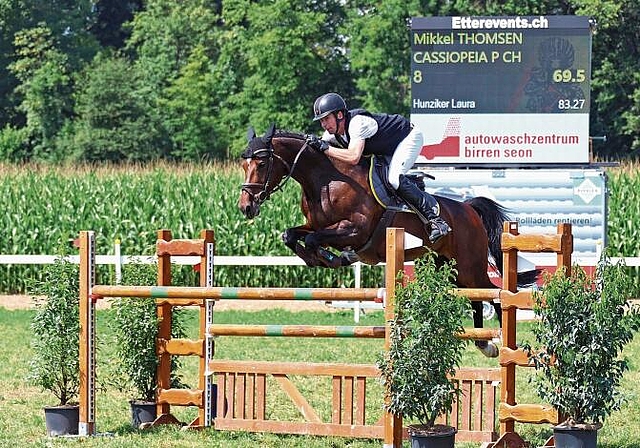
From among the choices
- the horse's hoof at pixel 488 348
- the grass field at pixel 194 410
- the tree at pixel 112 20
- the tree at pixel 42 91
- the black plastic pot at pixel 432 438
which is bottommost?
the grass field at pixel 194 410

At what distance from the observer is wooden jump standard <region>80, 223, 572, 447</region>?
7484 millimetres

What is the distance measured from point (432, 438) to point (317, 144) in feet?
10.3

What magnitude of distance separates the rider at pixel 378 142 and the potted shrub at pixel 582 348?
2511 mm

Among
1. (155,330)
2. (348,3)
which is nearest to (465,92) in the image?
(155,330)

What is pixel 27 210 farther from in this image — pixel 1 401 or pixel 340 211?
pixel 340 211

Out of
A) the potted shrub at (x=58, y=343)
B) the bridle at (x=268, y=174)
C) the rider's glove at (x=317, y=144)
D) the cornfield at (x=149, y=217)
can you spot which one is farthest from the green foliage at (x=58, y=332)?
the cornfield at (x=149, y=217)

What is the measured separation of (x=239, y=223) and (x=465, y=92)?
5407 millimetres

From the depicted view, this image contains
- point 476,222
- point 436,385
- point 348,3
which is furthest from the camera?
point 348,3

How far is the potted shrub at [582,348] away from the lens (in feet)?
23.0

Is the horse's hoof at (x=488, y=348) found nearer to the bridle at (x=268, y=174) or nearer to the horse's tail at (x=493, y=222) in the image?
the horse's tail at (x=493, y=222)

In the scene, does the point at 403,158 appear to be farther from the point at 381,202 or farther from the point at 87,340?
the point at 87,340

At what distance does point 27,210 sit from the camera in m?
23.0

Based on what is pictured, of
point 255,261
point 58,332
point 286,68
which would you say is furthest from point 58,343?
point 286,68

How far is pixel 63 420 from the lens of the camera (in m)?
8.59
